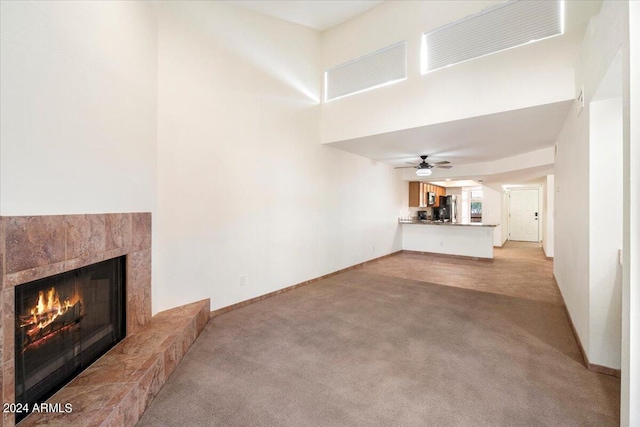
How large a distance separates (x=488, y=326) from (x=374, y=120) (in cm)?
305

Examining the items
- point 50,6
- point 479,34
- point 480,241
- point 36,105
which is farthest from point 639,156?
point 480,241

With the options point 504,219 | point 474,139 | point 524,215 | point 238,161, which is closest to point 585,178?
point 474,139

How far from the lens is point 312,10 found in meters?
4.01

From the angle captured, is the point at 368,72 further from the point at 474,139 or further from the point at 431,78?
the point at 474,139

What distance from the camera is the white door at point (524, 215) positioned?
395 inches

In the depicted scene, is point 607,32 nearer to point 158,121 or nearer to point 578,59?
point 578,59

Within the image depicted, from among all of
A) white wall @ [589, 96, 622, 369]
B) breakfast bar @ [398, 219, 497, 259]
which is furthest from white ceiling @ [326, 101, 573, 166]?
breakfast bar @ [398, 219, 497, 259]

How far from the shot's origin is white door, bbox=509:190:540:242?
10039mm

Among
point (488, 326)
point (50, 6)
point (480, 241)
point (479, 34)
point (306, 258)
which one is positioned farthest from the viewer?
point (480, 241)

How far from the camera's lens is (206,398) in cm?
185

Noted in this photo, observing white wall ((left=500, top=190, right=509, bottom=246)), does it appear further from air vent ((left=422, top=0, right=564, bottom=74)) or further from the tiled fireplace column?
the tiled fireplace column

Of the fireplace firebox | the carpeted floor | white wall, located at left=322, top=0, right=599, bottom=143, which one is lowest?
the carpeted floor

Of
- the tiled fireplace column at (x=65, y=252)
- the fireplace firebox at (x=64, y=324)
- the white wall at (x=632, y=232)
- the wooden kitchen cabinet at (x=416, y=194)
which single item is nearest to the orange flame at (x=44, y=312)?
the fireplace firebox at (x=64, y=324)

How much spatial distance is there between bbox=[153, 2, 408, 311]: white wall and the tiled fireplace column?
0.88ft
